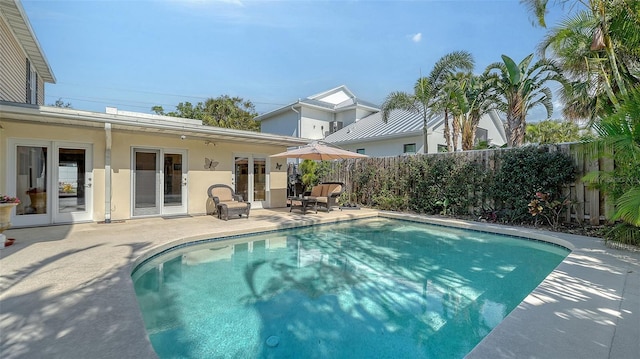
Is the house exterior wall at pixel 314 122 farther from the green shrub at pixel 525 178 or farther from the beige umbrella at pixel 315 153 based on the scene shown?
the green shrub at pixel 525 178

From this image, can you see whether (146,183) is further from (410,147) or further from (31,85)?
(410,147)

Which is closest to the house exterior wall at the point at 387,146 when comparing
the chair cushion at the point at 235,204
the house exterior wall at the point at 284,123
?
the house exterior wall at the point at 284,123

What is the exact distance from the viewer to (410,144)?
1692 centimetres

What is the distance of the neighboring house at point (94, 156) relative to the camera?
7297mm

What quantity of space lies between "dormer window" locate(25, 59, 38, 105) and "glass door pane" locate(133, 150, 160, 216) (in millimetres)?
4727

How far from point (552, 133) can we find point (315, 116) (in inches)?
726

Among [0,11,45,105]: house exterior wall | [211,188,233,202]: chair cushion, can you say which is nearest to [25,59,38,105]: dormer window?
[0,11,45,105]: house exterior wall

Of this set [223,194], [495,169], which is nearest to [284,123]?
[223,194]

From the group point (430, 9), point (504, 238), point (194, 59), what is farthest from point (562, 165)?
point (194, 59)

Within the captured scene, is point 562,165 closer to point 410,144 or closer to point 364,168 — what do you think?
point 364,168

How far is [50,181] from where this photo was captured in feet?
25.5

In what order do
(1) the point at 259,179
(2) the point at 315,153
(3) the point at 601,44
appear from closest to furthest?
(3) the point at 601,44, (2) the point at 315,153, (1) the point at 259,179

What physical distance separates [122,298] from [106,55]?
59.6ft

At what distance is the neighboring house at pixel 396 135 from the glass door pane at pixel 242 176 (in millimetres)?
8985
